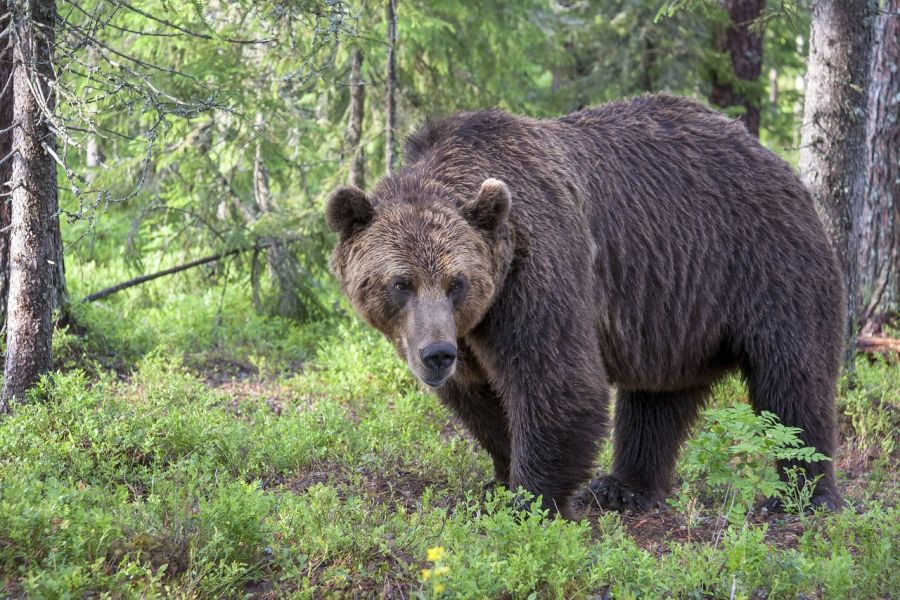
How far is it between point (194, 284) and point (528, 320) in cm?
667

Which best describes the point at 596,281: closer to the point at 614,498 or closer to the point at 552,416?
the point at 552,416

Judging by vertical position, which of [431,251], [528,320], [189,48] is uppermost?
[189,48]

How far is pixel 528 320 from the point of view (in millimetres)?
5266

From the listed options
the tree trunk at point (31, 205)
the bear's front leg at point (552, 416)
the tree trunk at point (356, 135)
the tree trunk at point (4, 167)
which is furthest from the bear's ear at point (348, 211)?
the tree trunk at point (356, 135)

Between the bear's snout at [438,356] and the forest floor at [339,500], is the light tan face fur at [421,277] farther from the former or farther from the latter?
the forest floor at [339,500]

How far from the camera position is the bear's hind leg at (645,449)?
6.66 m

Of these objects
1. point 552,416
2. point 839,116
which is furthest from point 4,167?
point 839,116

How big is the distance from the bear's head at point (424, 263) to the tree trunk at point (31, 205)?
6.59 ft

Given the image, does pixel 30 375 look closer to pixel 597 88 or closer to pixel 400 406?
pixel 400 406

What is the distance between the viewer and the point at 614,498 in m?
6.62

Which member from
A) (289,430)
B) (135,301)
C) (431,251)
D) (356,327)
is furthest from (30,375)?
(135,301)

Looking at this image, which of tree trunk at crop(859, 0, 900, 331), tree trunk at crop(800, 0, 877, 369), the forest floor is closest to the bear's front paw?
the forest floor

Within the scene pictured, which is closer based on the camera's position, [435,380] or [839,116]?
[435,380]

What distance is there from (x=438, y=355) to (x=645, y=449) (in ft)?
7.92
